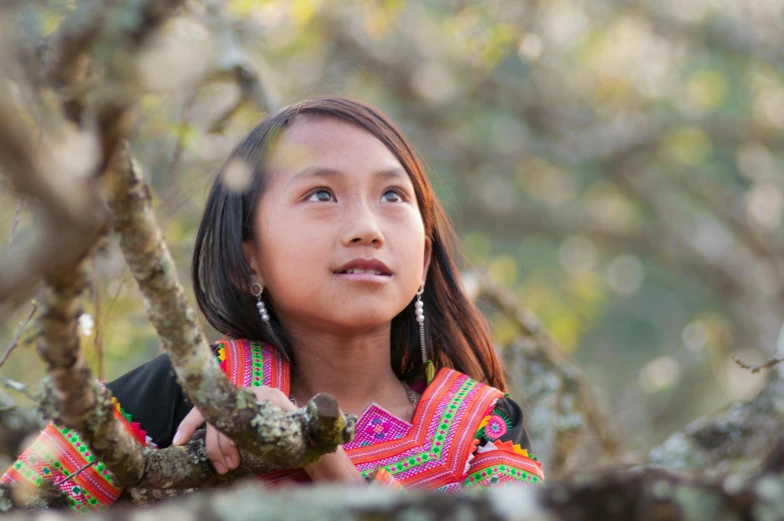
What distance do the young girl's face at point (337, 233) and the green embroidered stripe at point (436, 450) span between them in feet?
0.85

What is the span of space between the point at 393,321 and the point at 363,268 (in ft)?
1.38

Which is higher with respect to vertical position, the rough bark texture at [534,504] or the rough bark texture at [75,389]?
the rough bark texture at [75,389]

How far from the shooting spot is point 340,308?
230 centimetres

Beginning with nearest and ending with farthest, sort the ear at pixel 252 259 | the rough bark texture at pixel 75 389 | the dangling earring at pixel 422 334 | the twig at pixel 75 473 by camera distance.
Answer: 1. the rough bark texture at pixel 75 389
2. the twig at pixel 75 473
3. the ear at pixel 252 259
4. the dangling earring at pixel 422 334

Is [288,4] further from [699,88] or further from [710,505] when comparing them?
[699,88]

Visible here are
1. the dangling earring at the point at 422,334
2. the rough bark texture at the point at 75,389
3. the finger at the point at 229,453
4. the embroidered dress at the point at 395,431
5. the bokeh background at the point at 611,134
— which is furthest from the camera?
the bokeh background at the point at 611,134

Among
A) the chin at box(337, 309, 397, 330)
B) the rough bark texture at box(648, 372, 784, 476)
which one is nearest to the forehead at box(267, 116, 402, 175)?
the chin at box(337, 309, 397, 330)

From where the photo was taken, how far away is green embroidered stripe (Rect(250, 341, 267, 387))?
90.0 inches

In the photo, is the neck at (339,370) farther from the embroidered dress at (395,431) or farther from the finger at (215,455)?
the finger at (215,455)

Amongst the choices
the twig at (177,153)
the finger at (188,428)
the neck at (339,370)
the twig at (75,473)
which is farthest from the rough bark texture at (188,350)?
the twig at (177,153)

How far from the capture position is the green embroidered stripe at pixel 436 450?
2.29 meters

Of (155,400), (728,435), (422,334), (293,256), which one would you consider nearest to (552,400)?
(728,435)

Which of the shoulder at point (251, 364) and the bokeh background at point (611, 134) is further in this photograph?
the bokeh background at point (611, 134)

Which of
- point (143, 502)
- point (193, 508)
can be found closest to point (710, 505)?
point (193, 508)
